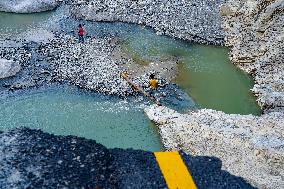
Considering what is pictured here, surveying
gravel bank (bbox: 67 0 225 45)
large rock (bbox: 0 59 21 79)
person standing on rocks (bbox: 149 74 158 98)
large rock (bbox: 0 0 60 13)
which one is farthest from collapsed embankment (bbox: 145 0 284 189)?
large rock (bbox: 0 0 60 13)

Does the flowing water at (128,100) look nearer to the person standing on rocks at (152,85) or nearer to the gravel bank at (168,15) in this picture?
the gravel bank at (168,15)

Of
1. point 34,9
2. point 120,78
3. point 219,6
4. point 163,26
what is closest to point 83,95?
point 120,78

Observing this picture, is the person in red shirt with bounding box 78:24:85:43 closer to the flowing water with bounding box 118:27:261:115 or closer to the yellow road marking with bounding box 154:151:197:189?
the flowing water with bounding box 118:27:261:115

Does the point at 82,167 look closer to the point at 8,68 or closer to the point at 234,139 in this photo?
the point at 234,139

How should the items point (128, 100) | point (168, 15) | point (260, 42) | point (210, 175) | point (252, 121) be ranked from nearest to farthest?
point (210, 175) < point (252, 121) < point (128, 100) < point (260, 42) < point (168, 15)

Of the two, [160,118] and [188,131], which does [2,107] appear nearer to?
[160,118]

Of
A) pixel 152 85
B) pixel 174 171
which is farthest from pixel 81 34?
pixel 174 171
